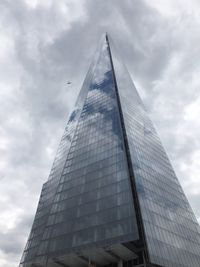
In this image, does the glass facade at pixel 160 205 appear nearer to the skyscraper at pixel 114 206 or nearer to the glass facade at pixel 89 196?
the skyscraper at pixel 114 206

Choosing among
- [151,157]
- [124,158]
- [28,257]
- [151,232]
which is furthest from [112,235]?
[151,157]

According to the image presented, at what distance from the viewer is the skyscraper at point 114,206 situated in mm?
61344

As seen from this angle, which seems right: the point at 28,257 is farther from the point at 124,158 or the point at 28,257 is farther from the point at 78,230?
the point at 124,158

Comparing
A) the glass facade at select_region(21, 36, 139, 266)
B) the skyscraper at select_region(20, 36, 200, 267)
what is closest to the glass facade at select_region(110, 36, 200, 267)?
the skyscraper at select_region(20, 36, 200, 267)

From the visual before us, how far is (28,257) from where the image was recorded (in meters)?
80.8

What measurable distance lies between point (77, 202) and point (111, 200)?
437 inches

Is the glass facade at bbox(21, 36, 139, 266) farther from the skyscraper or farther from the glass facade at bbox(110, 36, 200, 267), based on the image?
the glass facade at bbox(110, 36, 200, 267)

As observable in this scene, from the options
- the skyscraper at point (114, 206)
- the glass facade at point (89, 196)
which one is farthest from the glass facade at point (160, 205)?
the glass facade at point (89, 196)

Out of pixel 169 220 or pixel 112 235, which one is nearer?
pixel 112 235

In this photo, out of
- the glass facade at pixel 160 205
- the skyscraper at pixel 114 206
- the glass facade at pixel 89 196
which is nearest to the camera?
the skyscraper at pixel 114 206

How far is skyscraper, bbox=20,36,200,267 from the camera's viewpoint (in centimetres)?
6134

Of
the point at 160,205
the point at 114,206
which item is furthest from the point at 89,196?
the point at 160,205

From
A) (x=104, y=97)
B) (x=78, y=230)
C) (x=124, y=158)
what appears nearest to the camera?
(x=78, y=230)

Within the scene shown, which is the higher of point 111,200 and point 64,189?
point 64,189
